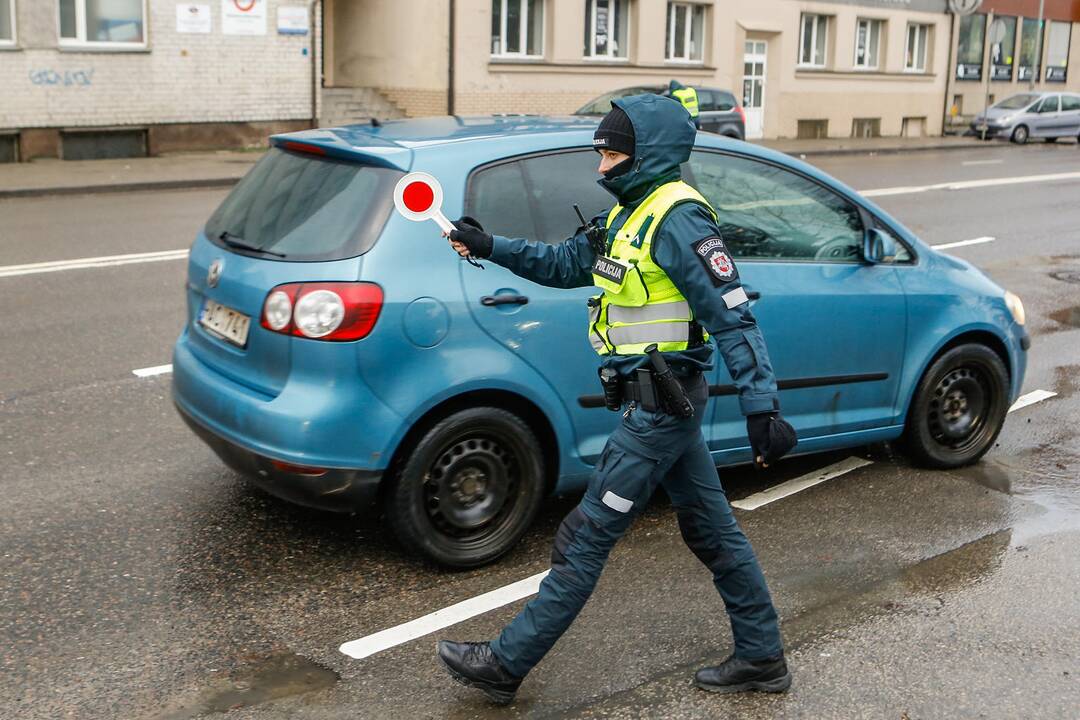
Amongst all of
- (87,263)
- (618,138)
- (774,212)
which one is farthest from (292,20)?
(618,138)

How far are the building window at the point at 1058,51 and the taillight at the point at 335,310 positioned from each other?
144ft

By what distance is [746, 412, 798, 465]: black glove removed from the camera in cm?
341

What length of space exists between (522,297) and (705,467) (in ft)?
3.74

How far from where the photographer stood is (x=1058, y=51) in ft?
142

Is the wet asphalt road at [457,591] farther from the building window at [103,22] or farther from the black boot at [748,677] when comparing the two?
the building window at [103,22]

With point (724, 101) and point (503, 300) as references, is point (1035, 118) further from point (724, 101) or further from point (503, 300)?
point (503, 300)

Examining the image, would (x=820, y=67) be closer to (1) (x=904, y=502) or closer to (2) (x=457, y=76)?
(2) (x=457, y=76)

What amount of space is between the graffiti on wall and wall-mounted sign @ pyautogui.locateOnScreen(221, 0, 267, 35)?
2613 mm

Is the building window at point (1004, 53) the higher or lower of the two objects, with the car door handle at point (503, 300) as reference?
higher

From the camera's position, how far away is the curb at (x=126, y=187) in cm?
1667

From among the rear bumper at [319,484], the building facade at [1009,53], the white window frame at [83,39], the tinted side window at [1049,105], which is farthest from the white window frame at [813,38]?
the rear bumper at [319,484]

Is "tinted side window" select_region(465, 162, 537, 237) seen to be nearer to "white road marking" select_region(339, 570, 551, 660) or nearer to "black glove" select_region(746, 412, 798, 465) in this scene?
"white road marking" select_region(339, 570, 551, 660)

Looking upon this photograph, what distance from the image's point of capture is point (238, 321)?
4.64m

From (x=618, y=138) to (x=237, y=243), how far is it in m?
1.88
